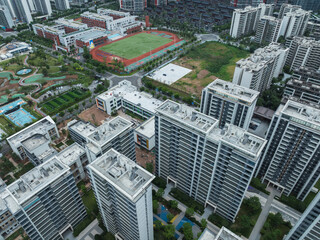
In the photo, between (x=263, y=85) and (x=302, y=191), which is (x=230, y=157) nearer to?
(x=302, y=191)

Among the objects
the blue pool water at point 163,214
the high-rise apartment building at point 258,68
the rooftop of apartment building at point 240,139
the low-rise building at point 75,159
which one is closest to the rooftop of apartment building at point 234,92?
the rooftop of apartment building at point 240,139

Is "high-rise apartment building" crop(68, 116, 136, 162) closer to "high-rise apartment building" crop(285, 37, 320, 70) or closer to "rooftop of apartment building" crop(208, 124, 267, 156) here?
"rooftop of apartment building" crop(208, 124, 267, 156)

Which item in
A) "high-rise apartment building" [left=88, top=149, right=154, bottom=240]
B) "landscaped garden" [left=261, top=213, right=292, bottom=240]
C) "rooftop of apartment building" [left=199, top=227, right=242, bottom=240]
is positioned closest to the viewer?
"rooftop of apartment building" [left=199, top=227, right=242, bottom=240]

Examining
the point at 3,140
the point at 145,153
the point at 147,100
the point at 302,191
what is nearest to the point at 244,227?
the point at 302,191

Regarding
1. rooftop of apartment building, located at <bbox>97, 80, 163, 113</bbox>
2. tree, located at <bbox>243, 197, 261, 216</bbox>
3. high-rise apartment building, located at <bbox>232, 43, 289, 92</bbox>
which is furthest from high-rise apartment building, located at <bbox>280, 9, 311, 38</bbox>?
tree, located at <bbox>243, 197, 261, 216</bbox>

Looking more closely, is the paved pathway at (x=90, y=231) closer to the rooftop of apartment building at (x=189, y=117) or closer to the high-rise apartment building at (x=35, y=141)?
the high-rise apartment building at (x=35, y=141)
